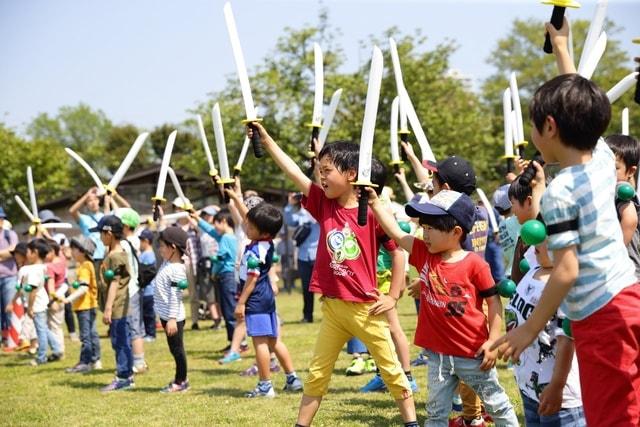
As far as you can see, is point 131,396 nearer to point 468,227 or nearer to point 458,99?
point 468,227

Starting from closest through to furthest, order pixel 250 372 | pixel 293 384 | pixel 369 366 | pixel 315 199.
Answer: pixel 315 199, pixel 293 384, pixel 369 366, pixel 250 372

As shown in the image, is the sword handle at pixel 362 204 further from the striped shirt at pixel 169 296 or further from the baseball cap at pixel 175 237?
the baseball cap at pixel 175 237

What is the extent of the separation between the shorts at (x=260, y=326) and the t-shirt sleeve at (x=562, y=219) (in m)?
5.01

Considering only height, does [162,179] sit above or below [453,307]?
above

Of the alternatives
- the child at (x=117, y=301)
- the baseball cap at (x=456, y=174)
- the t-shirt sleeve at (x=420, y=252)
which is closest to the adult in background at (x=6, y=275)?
the child at (x=117, y=301)

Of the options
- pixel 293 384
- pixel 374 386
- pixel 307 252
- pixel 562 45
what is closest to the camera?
pixel 562 45

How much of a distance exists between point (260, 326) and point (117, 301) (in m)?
1.88

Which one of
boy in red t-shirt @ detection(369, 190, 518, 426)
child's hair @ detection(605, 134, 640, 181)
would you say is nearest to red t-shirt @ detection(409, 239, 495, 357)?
boy in red t-shirt @ detection(369, 190, 518, 426)

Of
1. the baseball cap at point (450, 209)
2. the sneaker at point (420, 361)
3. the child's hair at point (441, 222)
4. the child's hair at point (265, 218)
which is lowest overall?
the sneaker at point (420, 361)

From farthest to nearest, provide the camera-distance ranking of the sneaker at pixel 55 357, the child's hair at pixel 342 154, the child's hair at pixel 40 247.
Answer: the sneaker at pixel 55 357 < the child's hair at pixel 40 247 < the child's hair at pixel 342 154

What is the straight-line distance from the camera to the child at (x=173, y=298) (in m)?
7.91

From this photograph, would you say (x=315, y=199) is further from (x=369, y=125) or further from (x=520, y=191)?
(x=369, y=125)

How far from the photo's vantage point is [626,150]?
15.0 feet

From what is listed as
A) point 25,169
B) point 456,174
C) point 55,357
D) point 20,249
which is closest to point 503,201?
point 456,174
